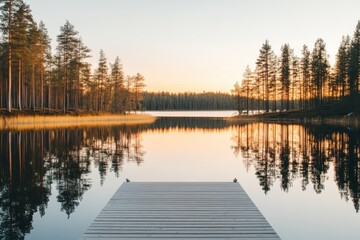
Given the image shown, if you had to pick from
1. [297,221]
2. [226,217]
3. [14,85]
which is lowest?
[297,221]

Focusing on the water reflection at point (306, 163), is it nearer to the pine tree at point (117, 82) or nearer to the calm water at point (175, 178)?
the calm water at point (175, 178)

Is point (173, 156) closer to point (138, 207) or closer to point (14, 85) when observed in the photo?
point (138, 207)

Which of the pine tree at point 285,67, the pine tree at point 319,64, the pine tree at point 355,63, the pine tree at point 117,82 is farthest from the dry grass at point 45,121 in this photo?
the pine tree at point 355,63

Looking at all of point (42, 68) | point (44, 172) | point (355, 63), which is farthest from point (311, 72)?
point (44, 172)

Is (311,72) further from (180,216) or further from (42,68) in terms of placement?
(180,216)

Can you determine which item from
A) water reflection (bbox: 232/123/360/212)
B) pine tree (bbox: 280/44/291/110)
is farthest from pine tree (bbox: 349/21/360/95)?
water reflection (bbox: 232/123/360/212)

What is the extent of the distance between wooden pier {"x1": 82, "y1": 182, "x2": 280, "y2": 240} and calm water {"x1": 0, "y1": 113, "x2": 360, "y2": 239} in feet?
4.60

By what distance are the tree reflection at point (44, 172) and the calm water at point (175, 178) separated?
0.04 metres

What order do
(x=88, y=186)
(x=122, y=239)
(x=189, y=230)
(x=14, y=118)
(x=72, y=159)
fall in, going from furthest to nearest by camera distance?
(x=14, y=118)
(x=72, y=159)
(x=88, y=186)
(x=189, y=230)
(x=122, y=239)

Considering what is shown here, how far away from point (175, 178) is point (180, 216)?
10.2 meters

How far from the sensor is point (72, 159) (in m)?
24.7

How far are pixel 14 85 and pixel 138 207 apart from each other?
86668mm

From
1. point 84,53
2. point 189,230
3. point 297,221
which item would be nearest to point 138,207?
point 189,230

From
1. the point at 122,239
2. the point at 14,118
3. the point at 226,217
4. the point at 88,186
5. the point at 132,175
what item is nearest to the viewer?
the point at 122,239
